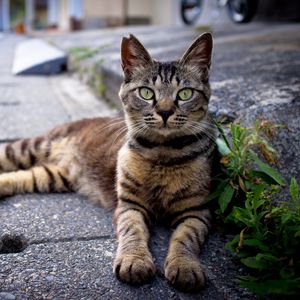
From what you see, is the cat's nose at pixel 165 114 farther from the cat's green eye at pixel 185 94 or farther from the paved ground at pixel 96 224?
the paved ground at pixel 96 224

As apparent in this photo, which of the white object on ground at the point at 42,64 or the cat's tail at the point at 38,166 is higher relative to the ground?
the white object on ground at the point at 42,64

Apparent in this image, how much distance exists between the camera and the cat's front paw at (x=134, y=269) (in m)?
1.76

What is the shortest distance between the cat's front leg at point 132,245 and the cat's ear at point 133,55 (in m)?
0.73

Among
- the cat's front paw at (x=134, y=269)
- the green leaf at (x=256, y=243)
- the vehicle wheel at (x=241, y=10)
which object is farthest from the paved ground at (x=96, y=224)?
the vehicle wheel at (x=241, y=10)

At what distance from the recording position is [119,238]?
6.89ft

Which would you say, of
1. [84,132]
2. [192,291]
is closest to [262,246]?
[192,291]

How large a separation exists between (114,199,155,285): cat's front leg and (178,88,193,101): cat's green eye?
0.59 m

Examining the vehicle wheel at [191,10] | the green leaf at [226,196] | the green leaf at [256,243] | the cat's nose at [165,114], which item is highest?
the vehicle wheel at [191,10]

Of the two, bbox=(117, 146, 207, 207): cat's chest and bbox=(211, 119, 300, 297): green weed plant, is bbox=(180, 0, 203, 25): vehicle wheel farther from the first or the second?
bbox=(117, 146, 207, 207): cat's chest

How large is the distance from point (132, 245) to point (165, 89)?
0.80 meters

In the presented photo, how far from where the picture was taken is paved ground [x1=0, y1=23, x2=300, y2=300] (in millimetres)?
1729

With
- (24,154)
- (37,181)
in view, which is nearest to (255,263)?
(37,181)

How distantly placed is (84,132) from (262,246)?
5.86 feet

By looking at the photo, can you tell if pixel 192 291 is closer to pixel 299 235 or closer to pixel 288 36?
pixel 299 235
